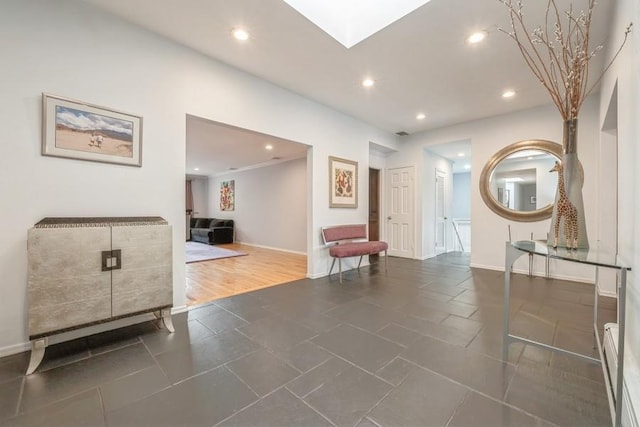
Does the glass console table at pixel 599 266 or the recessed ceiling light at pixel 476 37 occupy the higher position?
the recessed ceiling light at pixel 476 37

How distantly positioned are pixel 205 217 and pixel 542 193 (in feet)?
34.0

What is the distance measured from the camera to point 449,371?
1.70 metres

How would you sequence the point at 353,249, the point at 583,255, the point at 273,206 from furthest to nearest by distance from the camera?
1. the point at 273,206
2. the point at 353,249
3. the point at 583,255

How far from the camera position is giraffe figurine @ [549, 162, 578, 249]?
5.24 ft

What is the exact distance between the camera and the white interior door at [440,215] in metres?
6.32

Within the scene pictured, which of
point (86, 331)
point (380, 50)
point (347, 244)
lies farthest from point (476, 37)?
point (86, 331)

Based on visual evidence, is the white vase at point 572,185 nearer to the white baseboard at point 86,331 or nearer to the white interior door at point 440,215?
the white baseboard at point 86,331

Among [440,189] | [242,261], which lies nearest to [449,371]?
[242,261]

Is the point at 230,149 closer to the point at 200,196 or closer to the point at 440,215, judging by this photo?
the point at 200,196

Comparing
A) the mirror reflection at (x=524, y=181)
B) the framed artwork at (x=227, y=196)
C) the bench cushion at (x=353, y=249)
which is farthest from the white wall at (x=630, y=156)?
the framed artwork at (x=227, y=196)

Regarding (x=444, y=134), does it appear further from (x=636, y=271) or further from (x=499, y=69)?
(x=636, y=271)

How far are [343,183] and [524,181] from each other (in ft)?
10.1

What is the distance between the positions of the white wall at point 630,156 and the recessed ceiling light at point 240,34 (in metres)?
2.70

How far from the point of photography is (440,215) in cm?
646
